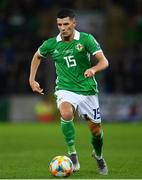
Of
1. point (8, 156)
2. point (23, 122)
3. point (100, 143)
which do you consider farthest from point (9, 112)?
point (100, 143)

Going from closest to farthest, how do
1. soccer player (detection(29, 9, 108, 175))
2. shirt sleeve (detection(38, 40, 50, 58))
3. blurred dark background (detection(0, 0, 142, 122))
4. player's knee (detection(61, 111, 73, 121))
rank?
player's knee (detection(61, 111, 73, 121)), soccer player (detection(29, 9, 108, 175)), shirt sleeve (detection(38, 40, 50, 58)), blurred dark background (detection(0, 0, 142, 122))

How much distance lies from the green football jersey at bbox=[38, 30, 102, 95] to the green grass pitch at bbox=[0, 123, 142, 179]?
4.20ft

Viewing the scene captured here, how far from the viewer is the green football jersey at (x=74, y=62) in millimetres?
11523

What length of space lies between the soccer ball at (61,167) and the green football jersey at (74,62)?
120 cm

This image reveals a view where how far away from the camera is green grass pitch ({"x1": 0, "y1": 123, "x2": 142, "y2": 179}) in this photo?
11.5 meters

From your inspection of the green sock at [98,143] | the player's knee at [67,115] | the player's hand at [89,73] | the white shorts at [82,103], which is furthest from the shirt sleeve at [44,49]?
the green sock at [98,143]

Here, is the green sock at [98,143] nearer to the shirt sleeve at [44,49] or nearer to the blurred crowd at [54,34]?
the shirt sleeve at [44,49]

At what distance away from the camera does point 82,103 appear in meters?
11.6

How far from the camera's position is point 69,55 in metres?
11.5

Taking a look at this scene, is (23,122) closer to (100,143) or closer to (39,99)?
Result: (39,99)

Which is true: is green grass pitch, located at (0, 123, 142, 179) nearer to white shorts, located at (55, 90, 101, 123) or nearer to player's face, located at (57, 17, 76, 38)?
white shorts, located at (55, 90, 101, 123)

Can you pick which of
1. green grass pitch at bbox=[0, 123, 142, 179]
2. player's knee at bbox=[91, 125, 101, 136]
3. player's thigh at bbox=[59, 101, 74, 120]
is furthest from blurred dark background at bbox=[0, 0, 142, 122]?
player's thigh at bbox=[59, 101, 74, 120]

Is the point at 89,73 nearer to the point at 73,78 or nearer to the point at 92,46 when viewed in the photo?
the point at 92,46

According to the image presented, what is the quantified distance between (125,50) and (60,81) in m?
19.6
